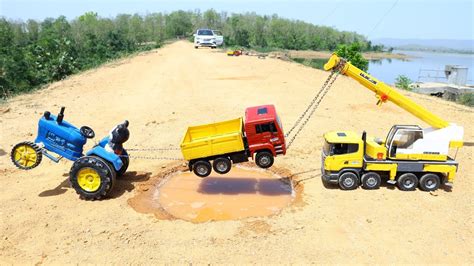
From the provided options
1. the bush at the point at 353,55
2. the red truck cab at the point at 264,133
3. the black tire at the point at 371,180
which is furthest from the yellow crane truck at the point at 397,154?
the bush at the point at 353,55

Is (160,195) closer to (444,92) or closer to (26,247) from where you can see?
(26,247)

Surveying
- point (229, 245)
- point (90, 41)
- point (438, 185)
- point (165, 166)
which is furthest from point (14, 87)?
point (438, 185)

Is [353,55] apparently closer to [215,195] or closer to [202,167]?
[215,195]

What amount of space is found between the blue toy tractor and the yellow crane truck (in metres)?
5.51

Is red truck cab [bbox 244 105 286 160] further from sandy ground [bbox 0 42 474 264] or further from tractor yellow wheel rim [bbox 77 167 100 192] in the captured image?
tractor yellow wheel rim [bbox 77 167 100 192]

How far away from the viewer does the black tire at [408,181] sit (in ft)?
31.5

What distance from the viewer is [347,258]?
701 centimetres

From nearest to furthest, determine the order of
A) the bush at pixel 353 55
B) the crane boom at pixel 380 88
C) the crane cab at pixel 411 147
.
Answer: the crane cab at pixel 411 147, the crane boom at pixel 380 88, the bush at pixel 353 55

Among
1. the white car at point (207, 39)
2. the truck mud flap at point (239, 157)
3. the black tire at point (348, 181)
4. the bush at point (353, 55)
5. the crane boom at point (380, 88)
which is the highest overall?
the white car at point (207, 39)

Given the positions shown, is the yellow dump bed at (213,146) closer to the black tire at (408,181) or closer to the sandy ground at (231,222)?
the sandy ground at (231,222)

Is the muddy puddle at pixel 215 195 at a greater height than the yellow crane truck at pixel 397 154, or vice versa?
the yellow crane truck at pixel 397 154

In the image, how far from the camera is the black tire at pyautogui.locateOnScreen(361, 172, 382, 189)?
9.70 meters

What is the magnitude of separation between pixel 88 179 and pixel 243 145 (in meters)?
3.93

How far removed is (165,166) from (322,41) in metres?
82.9
